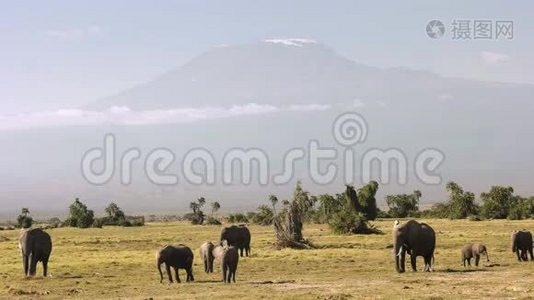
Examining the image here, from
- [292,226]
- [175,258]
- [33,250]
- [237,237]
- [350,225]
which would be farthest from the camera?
[350,225]

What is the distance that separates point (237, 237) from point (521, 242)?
17.4 metres

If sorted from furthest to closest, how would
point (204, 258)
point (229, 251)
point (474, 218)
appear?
point (474, 218)
point (204, 258)
point (229, 251)

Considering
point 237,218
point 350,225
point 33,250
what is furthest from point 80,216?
point 33,250

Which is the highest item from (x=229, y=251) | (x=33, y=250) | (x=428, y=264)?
(x=229, y=251)

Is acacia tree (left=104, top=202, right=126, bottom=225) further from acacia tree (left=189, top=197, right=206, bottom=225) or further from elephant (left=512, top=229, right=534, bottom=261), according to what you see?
elephant (left=512, top=229, right=534, bottom=261)

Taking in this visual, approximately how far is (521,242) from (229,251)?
16.9 metres

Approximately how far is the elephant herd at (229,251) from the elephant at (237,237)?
10.8 m

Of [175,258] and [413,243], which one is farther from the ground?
[413,243]

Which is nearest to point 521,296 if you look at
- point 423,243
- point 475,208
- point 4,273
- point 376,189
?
point 423,243

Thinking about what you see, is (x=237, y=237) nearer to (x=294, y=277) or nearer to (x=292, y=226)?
(x=292, y=226)

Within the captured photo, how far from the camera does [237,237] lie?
46.8 meters

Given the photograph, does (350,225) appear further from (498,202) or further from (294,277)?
(498,202)

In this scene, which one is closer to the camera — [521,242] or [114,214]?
[521,242]

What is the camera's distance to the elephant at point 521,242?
125 feet
